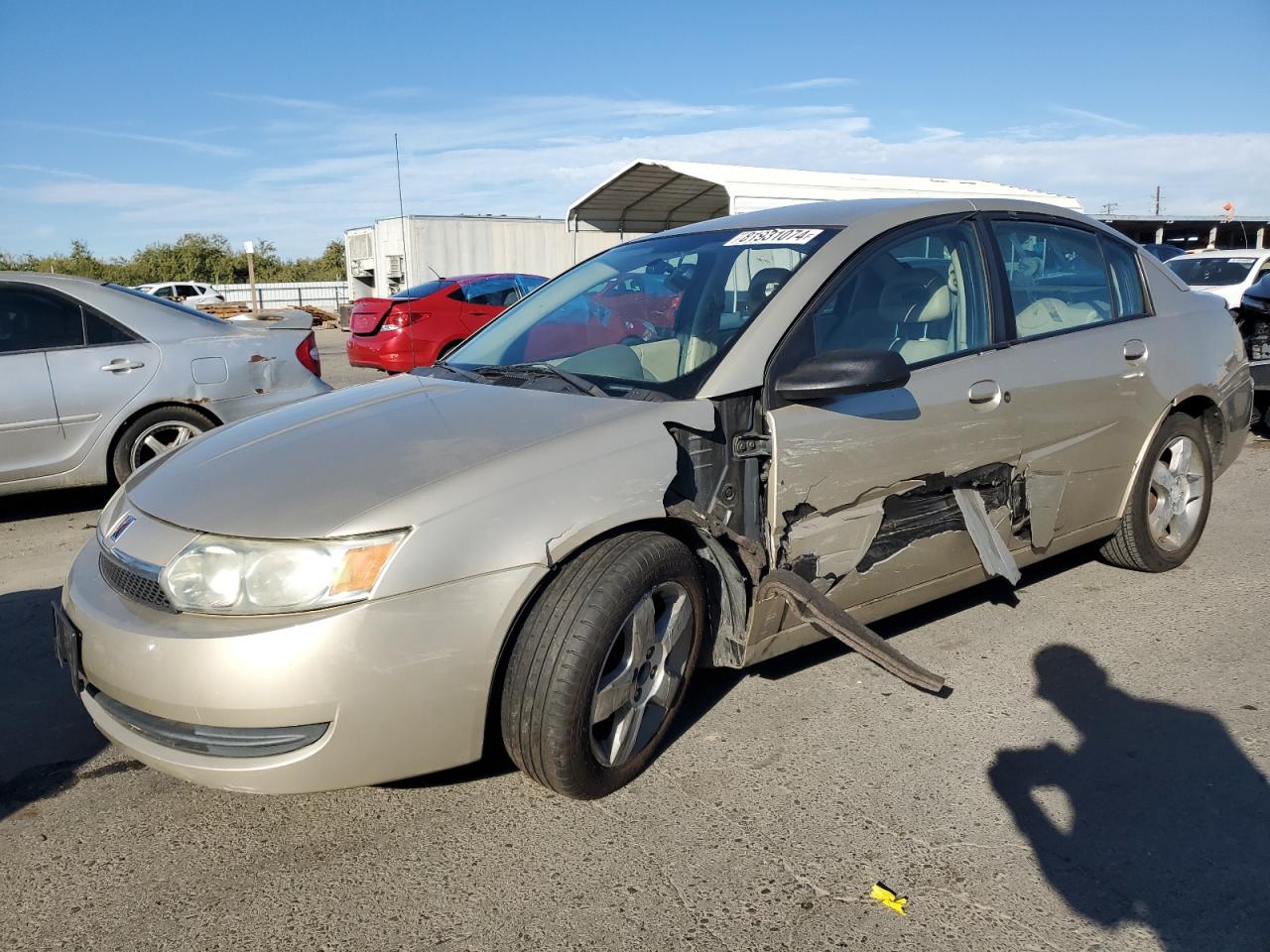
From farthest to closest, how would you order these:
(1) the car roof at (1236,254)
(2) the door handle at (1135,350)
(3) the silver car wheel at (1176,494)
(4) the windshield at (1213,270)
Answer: (1) the car roof at (1236,254) → (4) the windshield at (1213,270) → (3) the silver car wheel at (1176,494) → (2) the door handle at (1135,350)

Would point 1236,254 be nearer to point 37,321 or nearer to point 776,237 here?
point 776,237

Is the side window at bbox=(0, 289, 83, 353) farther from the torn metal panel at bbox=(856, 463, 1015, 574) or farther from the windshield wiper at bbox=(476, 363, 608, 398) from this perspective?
the torn metal panel at bbox=(856, 463, 1015, 574)

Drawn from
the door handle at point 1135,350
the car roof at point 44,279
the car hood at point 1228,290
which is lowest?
the door handle at point 1135,350

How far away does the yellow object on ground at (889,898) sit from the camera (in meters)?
2.37

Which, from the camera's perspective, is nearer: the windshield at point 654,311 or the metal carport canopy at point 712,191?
the windshield at point 654,311

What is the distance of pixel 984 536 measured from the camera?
3582 mm

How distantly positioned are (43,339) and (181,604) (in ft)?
14.3

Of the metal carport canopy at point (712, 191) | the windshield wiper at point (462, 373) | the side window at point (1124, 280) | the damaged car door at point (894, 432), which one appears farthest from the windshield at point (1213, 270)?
the windshield wiper at point (462, 373)

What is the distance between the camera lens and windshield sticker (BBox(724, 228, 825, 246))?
11.3 ft

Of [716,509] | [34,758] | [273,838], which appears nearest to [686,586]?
[716,509]

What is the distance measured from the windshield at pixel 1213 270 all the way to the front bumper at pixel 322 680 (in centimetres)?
1572

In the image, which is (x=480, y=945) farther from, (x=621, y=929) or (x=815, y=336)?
(x=815, y=336)

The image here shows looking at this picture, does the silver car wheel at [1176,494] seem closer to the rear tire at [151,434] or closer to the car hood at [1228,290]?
the rear tire at [151,434]

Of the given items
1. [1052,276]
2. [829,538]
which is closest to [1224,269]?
[1052,276]
